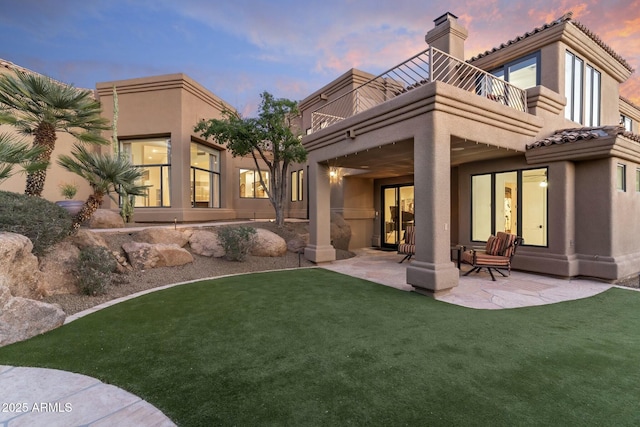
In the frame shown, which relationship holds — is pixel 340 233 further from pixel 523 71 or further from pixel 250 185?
pixel 250 185

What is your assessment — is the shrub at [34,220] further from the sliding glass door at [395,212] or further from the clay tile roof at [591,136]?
the sliding glass door at [395,212]

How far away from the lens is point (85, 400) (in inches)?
99.9

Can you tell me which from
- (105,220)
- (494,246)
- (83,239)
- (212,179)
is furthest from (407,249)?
(212,179)

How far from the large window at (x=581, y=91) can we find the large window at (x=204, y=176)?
14.8m

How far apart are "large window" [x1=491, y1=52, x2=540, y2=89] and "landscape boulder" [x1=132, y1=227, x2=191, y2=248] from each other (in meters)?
12.0

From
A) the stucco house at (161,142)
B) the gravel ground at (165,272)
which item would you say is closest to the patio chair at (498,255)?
the gravel ground at (165,272)

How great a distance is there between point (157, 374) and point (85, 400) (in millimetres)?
569

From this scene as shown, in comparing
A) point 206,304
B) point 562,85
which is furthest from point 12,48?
point 562,85

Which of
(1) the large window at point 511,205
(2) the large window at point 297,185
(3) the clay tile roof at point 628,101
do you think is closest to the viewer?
(1) the large window at point 511,205

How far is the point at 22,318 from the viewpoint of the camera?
12.7 feet

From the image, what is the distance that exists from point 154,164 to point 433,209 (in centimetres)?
1302

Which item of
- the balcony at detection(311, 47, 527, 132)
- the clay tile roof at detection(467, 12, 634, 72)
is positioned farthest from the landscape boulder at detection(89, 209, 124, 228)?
the clay tile roof at detection(467, 12, 634, 72)

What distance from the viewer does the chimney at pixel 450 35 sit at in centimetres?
1012

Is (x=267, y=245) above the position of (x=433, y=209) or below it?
below
